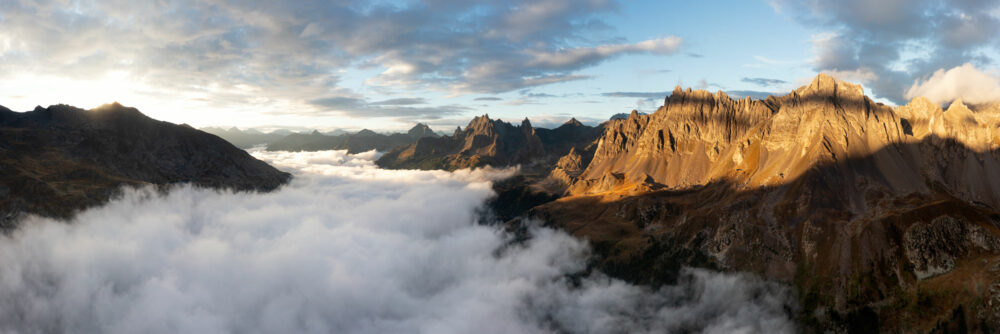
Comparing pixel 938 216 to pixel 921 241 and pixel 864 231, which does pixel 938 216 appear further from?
pixel 864 231

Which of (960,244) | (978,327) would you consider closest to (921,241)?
(960,244)

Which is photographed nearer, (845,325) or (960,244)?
(960,244)

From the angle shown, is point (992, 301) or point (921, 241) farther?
point (921, 241)

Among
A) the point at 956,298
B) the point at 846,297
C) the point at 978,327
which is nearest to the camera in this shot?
the point at 978,327

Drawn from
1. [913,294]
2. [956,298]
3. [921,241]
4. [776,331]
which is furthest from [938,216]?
[776,331]

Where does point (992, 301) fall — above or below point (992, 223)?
below

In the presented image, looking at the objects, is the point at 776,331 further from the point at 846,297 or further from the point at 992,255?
the point at 992,255


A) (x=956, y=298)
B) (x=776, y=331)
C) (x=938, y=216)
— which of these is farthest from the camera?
(x=776, y=331)

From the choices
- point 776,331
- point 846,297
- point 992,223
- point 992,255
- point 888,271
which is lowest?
point 776,331

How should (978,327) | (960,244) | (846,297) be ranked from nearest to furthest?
(978,327) → (960,244) → (846,297)
